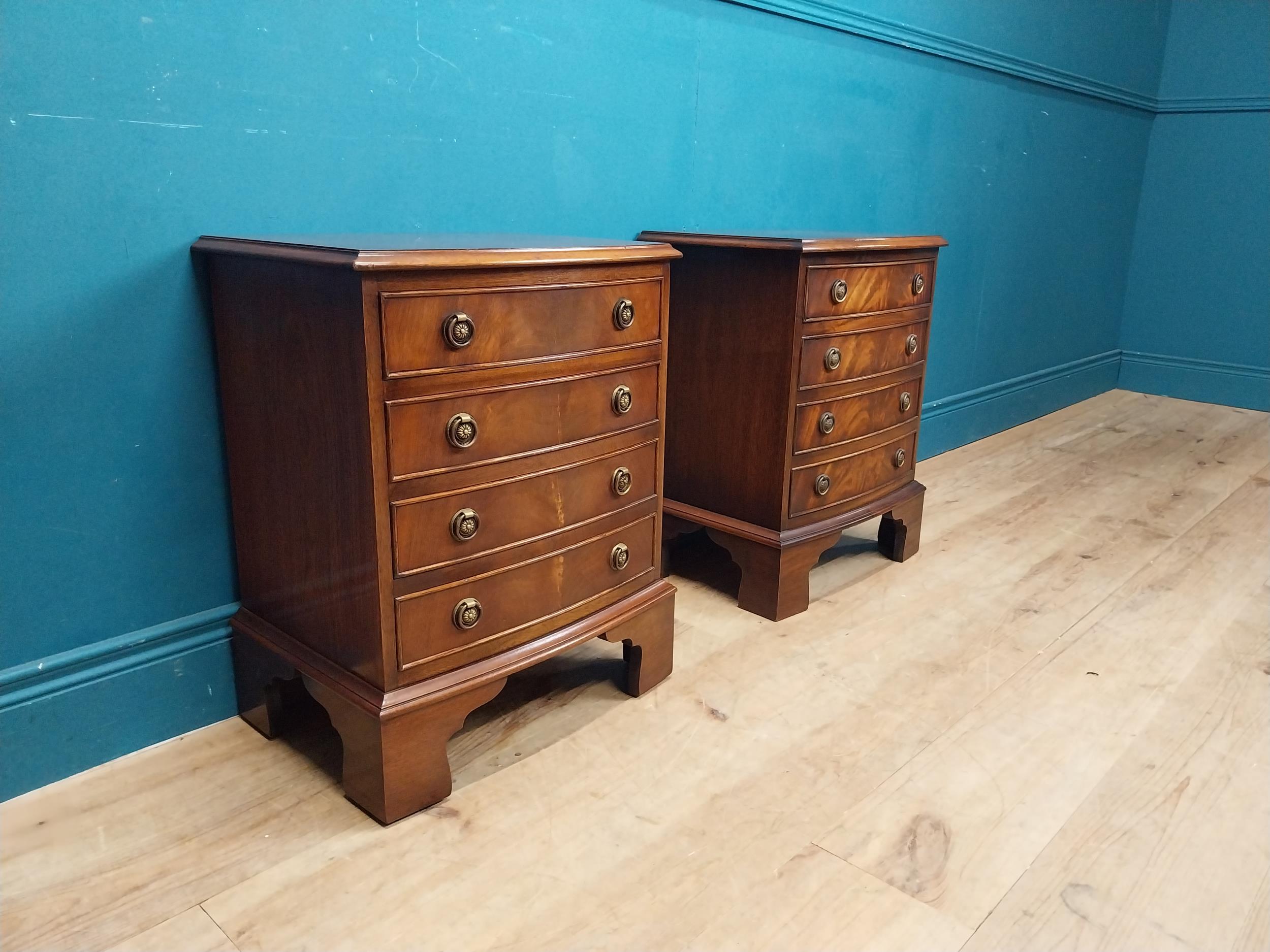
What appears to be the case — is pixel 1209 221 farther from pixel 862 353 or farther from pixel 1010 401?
pixel 862 353

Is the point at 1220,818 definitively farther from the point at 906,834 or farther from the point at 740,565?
the point at 740,565

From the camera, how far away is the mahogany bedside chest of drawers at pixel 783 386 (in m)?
2.05

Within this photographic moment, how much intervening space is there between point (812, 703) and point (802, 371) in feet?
2.28

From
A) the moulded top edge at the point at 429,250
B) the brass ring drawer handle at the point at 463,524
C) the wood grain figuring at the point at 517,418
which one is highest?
the moulded top edge at the point at 429,250

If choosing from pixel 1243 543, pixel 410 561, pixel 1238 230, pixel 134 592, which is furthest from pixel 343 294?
pixel 1238 230

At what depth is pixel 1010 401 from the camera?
12.9 feet

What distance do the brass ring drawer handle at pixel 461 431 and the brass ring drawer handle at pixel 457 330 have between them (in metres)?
0.10

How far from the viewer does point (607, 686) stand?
184 centimetres

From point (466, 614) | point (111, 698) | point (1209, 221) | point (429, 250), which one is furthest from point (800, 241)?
point (1209, 221)

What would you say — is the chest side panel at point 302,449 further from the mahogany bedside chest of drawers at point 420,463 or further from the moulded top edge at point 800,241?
the moulded top edge at point 800,241

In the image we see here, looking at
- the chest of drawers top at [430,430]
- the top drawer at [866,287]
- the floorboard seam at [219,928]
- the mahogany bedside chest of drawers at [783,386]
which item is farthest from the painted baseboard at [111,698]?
the top drawer at [866,287]

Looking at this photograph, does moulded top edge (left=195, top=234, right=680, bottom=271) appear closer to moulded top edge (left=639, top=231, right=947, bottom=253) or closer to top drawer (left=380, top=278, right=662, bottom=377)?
top drawer (left=380, top=278, right=662, bottom=377)

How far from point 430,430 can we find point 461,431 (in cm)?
5

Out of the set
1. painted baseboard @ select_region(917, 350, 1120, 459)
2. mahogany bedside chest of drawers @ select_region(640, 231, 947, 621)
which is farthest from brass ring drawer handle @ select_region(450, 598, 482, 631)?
painted baseboard @ select_region(917, 350, 1120, 459)
